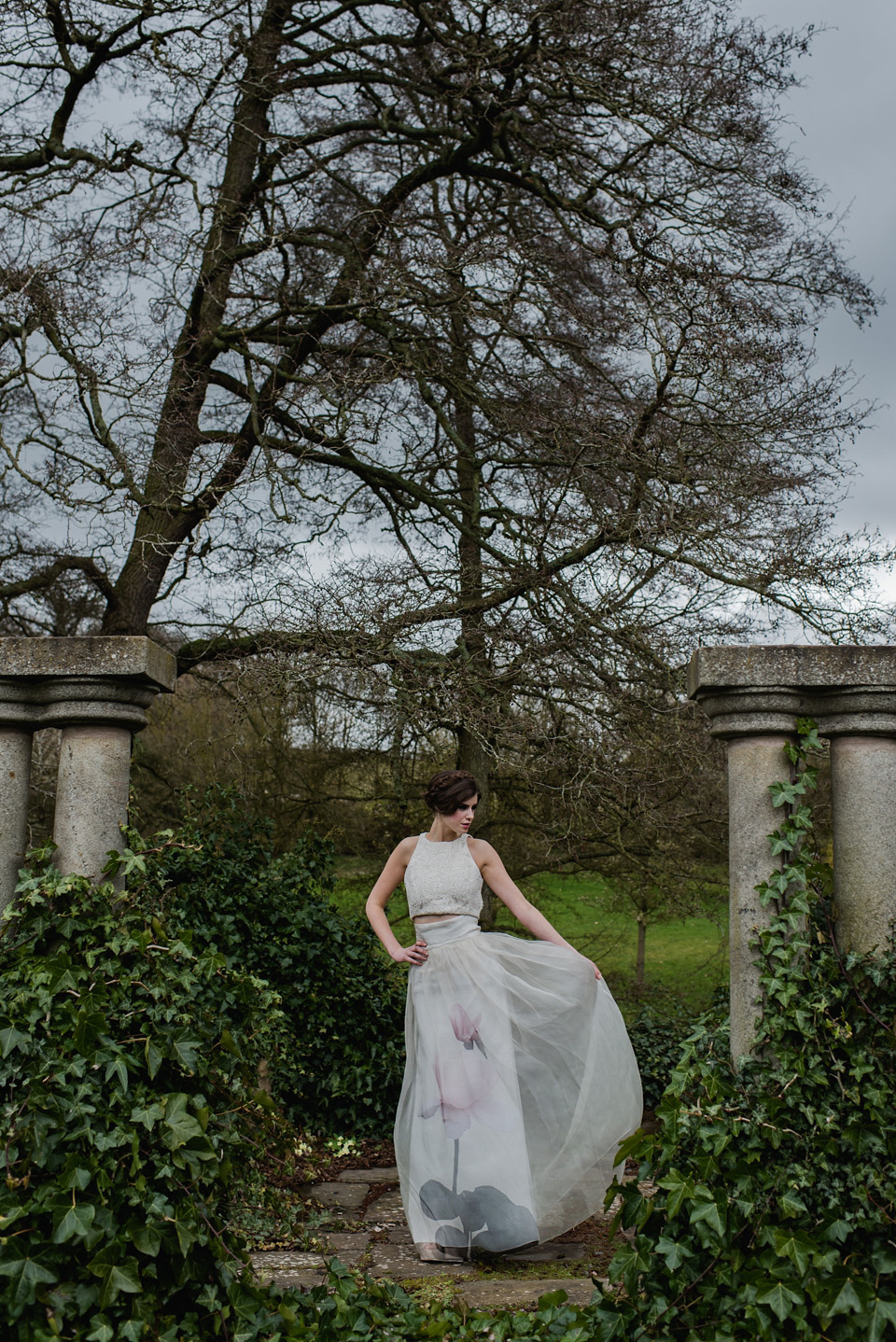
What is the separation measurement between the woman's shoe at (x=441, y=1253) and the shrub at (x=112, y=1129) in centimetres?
94

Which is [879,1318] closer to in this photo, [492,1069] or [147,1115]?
[492,1069]

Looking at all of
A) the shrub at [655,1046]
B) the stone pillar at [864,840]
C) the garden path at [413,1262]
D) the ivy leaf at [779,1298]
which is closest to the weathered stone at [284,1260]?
the garden path at [413,1262]

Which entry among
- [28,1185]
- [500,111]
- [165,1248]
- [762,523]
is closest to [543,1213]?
A: [165,1248]

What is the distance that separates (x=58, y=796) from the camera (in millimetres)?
3777

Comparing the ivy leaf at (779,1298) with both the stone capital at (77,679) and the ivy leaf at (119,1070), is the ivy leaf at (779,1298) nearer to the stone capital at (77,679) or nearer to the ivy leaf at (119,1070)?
the ivy leaf at (119,1070)

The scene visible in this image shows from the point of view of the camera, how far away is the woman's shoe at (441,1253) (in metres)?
3.89

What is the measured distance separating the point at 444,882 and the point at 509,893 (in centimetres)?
26

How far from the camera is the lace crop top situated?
4.35 meters

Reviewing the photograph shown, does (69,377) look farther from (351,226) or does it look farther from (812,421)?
(812,421)

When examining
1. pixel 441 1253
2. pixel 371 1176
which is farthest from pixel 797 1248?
pixel 371 1176

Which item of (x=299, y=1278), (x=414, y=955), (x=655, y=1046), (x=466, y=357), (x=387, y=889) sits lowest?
(x=299, y=1278)

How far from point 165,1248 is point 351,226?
6778 millimetres

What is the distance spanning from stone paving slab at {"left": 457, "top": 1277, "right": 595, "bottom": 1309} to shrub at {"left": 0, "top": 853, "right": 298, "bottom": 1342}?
73 cm

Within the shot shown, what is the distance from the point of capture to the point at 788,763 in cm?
352
